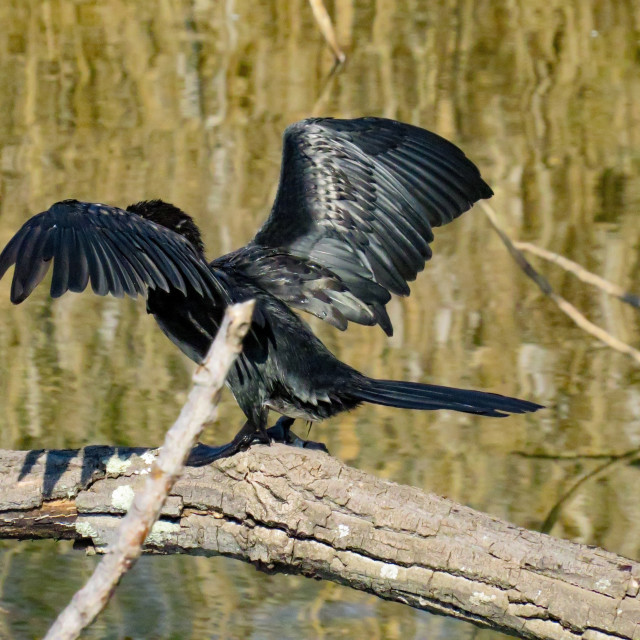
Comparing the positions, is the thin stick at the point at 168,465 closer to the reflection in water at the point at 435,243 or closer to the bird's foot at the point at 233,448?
the bird's foot at the point at 233,448

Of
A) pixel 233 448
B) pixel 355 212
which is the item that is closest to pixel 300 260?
pixel 355 212

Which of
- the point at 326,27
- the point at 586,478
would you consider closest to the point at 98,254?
the point at 586,478

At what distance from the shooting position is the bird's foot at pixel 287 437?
3742mm

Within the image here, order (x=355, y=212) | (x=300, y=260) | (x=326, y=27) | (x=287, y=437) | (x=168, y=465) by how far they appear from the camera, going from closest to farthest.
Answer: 1. (x=168, y=465)
2. (x=287, y=437)
3. (x=300, y=260)
4. (x=355, y=212)
5. (x=326, y=27)

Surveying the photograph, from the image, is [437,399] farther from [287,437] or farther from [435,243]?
[435,243]

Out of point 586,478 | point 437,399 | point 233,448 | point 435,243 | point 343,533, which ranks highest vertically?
point 435,243

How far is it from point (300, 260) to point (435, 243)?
345 cm

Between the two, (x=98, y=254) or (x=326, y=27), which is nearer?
(x=98, y=254)

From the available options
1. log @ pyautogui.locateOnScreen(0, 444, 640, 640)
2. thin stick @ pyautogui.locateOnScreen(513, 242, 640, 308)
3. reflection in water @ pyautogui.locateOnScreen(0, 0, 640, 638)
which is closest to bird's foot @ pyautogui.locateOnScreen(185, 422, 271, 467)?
log @ pyautogui.locateOnScreen(0, 444, 640, 640)

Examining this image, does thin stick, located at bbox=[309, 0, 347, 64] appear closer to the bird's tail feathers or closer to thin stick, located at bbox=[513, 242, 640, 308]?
thin stick, located at bbox=[513, 242, 640, 308]

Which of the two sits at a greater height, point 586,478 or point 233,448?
point 233,448

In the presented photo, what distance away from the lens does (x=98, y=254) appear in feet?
10.5

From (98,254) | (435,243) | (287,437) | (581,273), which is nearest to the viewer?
(98,254)

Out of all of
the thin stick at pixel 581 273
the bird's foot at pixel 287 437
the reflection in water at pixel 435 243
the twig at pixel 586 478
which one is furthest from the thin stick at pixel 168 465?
the twig at pixel 586 478
